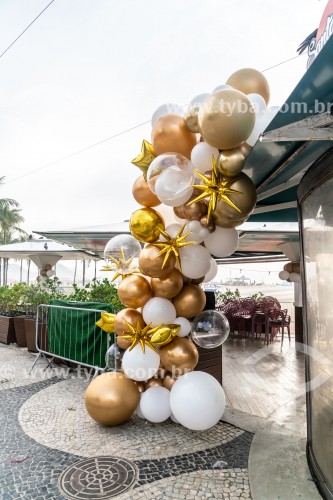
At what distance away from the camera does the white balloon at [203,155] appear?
11.3ft

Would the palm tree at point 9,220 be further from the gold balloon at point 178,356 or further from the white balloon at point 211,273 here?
the gold balloon at point 178,356

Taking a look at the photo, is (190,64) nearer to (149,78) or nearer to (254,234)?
(149,78)

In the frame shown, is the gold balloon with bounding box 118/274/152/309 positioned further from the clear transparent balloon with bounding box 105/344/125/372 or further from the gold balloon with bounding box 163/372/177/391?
the gold balloon with bounding box 163/372/177/391

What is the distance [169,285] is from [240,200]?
3.85 feet

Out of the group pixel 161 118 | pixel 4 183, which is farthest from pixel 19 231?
pixel 161 118

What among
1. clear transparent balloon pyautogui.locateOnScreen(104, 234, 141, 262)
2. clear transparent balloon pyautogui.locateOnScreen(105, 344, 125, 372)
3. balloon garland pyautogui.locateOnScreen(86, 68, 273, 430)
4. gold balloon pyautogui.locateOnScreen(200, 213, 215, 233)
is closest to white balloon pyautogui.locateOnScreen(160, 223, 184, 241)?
balloon garland pyautogui.locateOnScreen(86, 68, 273, 430)

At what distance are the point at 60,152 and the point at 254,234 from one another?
1091cm

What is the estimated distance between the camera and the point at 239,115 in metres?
2.95

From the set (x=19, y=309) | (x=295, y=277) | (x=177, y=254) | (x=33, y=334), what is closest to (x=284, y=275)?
(x=295, y=277)

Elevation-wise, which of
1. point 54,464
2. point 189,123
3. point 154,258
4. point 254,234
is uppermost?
point 189,123

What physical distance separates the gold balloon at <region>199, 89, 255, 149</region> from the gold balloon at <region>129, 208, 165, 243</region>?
108 centimetres

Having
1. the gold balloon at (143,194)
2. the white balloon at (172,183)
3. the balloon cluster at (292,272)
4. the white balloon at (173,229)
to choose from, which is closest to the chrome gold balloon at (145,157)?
the gold balloon at (143,194)

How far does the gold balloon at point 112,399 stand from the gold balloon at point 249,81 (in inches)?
130

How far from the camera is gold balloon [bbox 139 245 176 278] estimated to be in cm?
367
